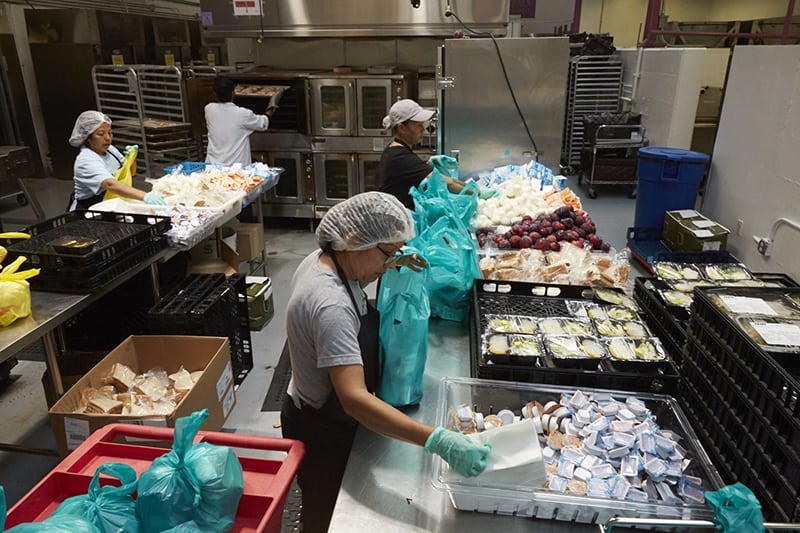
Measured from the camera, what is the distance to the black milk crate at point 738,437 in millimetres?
1251

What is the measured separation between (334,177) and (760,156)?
13.3 ft

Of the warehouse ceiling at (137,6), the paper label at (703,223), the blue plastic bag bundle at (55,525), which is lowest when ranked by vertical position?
the paper label at (703,223)

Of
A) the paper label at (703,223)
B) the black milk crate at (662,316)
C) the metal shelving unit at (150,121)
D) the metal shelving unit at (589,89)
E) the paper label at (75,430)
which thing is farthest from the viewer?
the metal shelving unit at (589,89)

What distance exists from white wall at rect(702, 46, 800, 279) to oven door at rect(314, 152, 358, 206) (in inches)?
142

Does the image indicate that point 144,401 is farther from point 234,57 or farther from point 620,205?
point 234,57

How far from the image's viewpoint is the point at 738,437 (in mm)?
1444

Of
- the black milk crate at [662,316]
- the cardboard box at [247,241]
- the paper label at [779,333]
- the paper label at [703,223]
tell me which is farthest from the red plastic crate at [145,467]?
the paper label at [703,223]

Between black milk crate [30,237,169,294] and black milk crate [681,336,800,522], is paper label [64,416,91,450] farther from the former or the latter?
black milk crate [681,336,800,522]

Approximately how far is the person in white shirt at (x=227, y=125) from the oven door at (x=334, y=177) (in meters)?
0.91

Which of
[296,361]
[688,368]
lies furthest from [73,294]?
[688,368]

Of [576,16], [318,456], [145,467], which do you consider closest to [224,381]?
[318,456]

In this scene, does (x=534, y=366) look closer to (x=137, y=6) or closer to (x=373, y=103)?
(x=373, y=103)

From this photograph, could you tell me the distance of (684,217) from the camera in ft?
14.9

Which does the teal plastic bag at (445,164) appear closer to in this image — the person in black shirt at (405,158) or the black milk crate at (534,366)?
the person in black shirt at (405,158)
